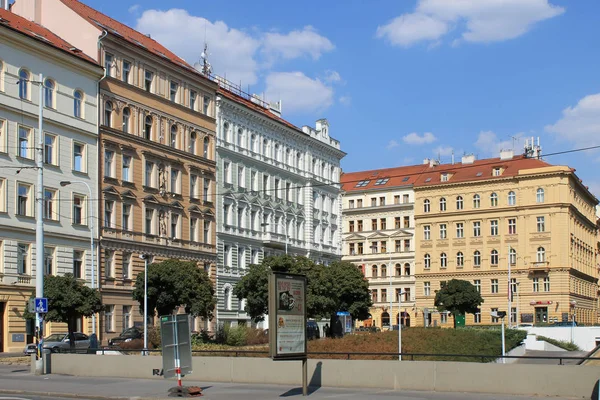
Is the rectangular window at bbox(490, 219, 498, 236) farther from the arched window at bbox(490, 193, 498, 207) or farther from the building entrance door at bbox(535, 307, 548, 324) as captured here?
the building entrance door at bbox(535, 307, 548, 324)

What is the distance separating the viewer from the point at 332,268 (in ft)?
223

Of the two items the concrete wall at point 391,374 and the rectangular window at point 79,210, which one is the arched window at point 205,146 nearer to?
the rectangular window at point 79,210

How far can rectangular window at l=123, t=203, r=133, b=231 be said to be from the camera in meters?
59.2

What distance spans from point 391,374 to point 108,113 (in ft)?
127

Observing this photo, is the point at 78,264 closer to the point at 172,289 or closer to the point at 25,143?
the point at 172,289

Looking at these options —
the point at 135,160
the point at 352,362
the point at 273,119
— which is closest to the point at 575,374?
the point at 352,362

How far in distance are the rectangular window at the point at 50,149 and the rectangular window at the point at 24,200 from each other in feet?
7.05

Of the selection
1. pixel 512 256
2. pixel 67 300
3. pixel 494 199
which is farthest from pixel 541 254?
pixel 67 300

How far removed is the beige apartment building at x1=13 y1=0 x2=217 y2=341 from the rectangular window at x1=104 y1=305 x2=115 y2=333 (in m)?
0.07

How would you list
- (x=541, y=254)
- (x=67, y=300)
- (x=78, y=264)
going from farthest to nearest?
(x=541, y=254)
(x=78, y=264)
(x=67, y=300)

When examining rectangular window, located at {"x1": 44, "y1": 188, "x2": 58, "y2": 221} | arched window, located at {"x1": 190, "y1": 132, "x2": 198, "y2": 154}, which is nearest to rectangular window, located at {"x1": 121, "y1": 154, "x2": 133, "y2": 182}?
rectangular window, located at {"x1": 44, "y1": 188, "x2": 58, "y2": 221}

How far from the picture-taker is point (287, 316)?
834 inches

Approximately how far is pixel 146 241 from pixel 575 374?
43556mm

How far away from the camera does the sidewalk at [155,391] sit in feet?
72.1
